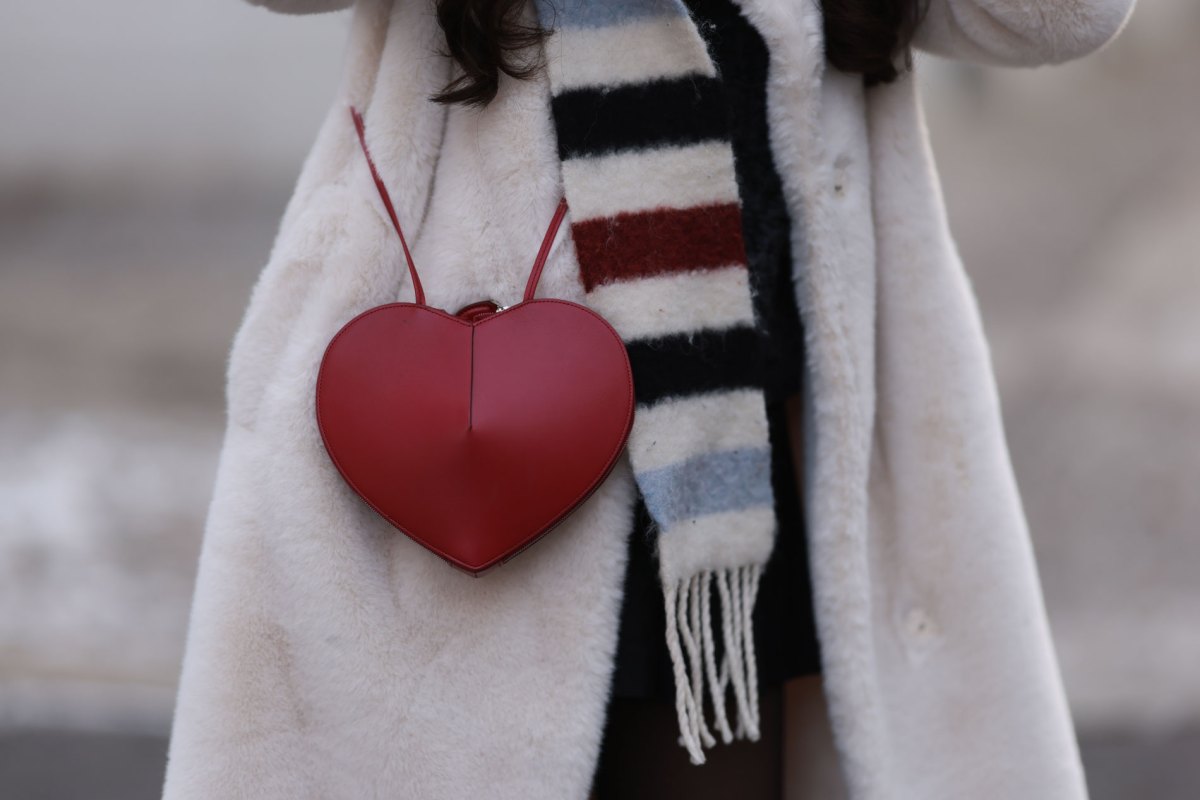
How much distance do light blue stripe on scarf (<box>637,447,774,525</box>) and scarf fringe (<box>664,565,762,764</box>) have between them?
62 mm

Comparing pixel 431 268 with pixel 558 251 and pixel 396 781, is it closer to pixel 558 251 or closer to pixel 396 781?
pixel 558 251

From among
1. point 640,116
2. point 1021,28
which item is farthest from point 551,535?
point 1021,28

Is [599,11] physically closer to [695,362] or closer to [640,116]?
[640,116]

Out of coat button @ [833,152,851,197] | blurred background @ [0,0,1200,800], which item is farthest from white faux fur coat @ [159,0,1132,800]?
blurred background @ [0,0,1200,800]

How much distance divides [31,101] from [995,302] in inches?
163

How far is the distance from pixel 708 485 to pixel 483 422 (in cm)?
22

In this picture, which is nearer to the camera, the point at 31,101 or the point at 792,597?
the point at 792,597

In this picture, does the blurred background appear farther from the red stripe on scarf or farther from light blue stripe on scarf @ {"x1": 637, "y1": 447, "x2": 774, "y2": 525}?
the red stripe on scarf

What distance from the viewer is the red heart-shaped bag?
44.3 inches

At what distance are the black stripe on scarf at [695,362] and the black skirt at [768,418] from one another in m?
0.06

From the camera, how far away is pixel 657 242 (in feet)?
3.90

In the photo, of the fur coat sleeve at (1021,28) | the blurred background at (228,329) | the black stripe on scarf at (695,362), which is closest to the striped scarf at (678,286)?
the black stripe on scarf at (695,362)

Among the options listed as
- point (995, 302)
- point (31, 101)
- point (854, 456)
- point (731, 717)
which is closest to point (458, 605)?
point (731, 717)

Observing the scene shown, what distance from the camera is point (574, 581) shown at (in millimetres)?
1168
